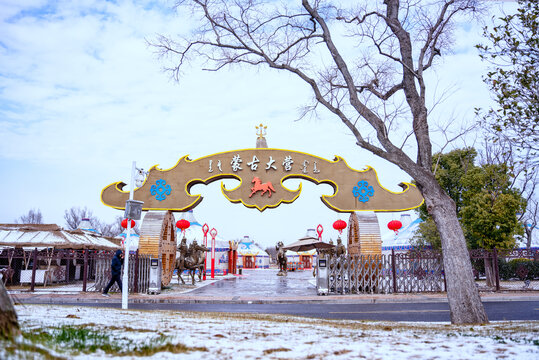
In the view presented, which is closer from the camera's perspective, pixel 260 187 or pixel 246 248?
pixel 260 187

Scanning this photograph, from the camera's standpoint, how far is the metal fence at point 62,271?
16.5m

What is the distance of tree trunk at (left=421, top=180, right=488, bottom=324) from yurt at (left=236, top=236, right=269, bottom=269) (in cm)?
4109

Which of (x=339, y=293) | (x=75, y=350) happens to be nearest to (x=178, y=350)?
(x=75, y=350)

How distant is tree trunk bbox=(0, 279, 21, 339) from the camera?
309 cm

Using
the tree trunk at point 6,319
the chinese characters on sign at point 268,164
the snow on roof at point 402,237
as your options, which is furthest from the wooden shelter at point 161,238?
the snow on roof at point 402,237

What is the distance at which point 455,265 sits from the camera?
7.63 metres

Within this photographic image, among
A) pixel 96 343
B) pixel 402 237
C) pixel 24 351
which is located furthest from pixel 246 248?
pixel 24 351

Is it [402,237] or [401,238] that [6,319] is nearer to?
[401,238]

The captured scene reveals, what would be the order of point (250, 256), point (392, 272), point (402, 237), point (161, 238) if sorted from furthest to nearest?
1. point (250, 256)
2. point (402, 237)
3. point (161, 238)
4. point (392, 272)

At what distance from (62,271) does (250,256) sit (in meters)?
31.1

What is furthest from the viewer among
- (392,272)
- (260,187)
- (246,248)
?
(246,248)

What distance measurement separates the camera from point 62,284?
71.3 ft

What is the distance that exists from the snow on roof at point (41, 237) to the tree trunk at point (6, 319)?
18.8 meters

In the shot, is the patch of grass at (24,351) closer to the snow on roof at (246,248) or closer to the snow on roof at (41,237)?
the snow on roof at (41,237)
